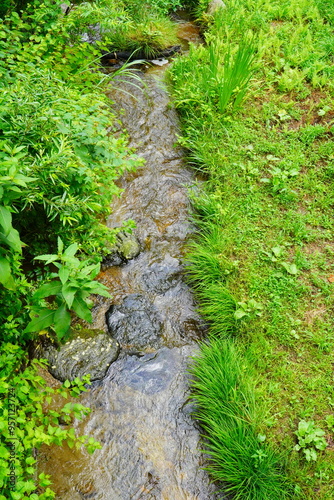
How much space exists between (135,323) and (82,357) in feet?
2.00

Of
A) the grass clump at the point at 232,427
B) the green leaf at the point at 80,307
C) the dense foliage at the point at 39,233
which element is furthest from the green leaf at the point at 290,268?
the green leaf at the point at 80,307

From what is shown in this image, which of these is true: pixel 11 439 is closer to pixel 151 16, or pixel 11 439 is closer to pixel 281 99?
pixel 281 99

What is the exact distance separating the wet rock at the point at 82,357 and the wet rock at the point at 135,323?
0.15 metres

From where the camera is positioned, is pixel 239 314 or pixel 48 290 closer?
pixel 48 290

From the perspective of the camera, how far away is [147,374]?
10.8 feet

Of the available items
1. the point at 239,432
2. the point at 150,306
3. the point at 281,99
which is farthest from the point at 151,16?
the point at 239,432

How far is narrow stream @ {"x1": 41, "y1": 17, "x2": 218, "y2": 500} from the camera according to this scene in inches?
107

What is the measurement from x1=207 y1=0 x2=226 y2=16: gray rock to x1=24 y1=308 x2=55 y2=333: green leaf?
292 inches

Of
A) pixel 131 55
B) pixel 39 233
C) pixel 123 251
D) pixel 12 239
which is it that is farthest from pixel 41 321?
pixel 131 55

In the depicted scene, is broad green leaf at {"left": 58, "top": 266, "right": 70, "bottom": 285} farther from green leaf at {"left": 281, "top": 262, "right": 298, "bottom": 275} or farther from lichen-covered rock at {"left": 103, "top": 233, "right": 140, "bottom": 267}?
green leaf at {"left": 281, "top": 262, "right": 298, "bottom": 275}

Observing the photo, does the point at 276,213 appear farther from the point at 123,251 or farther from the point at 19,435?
the point at 19,435

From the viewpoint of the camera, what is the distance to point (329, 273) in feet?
12.8

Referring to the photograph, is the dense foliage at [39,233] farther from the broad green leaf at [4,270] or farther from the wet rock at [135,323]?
the wet rock at [135,323]

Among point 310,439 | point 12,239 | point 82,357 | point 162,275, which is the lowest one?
point 310,439
